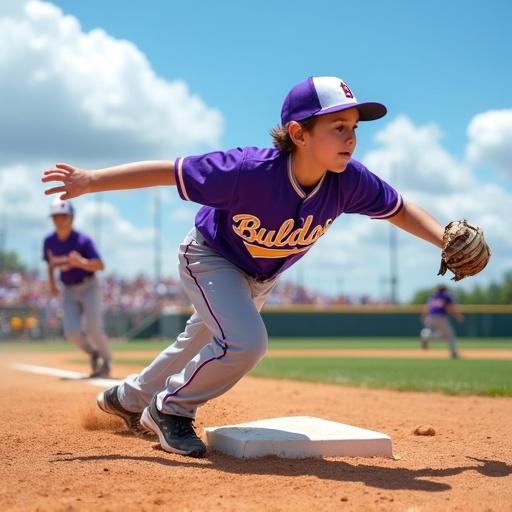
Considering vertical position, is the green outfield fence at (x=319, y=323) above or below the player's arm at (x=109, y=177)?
below

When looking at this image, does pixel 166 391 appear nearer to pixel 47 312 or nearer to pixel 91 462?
pixel 91 462

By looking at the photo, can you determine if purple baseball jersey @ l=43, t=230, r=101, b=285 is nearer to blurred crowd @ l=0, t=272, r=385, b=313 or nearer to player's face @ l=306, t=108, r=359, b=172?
player's face @ l=306, t=108, r=359, b=172

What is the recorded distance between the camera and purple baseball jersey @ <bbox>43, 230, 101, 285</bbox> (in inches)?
331

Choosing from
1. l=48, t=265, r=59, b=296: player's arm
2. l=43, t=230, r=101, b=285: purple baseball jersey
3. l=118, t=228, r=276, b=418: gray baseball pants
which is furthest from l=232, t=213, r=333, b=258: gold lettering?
l=48, t=265, r=59, b=296: player's arm

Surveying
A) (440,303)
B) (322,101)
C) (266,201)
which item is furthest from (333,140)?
(440,303)

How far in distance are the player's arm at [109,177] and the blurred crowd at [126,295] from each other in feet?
87.0

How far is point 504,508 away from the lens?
8.78 feet

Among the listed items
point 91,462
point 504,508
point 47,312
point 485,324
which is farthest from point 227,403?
point 485,324

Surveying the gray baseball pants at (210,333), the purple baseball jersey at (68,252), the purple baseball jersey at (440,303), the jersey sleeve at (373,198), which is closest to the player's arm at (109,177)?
the gray baseball pants at (210,333)

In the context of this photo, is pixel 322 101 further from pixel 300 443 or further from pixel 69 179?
pixel 300 443

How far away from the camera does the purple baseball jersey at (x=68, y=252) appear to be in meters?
8.40

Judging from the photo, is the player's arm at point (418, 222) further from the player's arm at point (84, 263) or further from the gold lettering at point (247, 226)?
the player's arm at point (84, 263)

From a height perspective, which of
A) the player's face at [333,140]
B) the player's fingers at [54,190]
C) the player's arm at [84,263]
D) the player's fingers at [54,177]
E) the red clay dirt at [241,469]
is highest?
the player's face at [333,140]

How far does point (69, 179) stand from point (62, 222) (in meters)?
4.93
